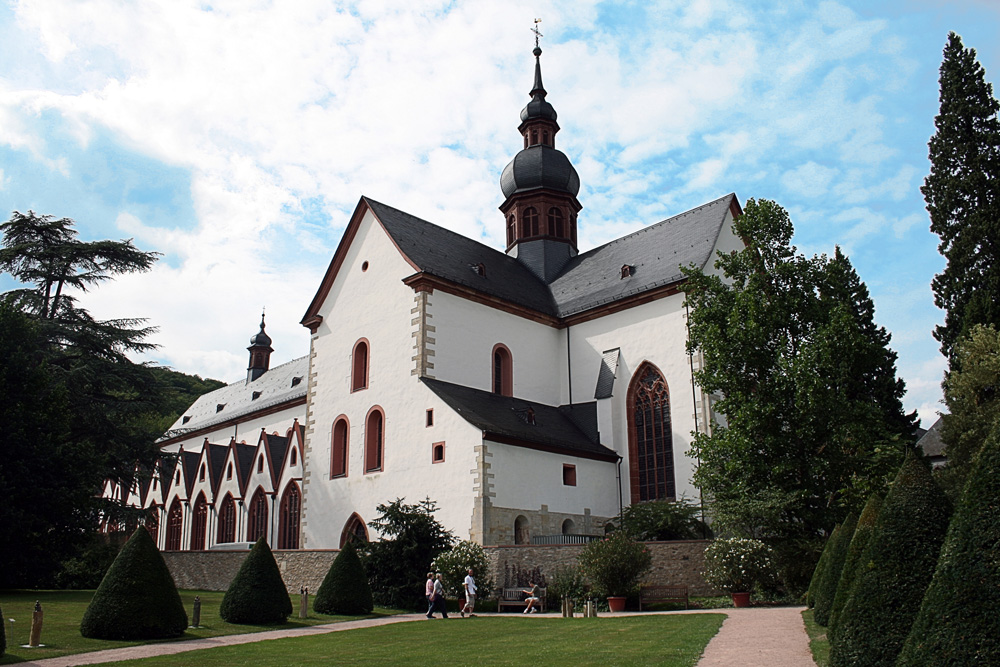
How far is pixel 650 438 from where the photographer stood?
3056cm

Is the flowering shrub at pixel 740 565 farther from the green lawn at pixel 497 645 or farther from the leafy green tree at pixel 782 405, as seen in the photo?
the green lawn at pixel 497 645

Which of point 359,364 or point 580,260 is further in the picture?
point 580,260

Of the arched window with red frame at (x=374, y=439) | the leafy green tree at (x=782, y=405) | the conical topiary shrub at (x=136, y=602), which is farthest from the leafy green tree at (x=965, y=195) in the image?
the conical topiary shrub at (x=136, y=602)

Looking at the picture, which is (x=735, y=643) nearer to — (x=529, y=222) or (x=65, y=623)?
(x=65, y=623)

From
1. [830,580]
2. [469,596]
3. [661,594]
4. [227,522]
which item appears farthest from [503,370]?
[227,522]

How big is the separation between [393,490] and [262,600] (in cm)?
1082

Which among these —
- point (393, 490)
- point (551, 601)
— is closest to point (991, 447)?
point (551, 601)

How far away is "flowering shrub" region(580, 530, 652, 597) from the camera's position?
2138 centimetres

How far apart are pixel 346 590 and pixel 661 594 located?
8.45m

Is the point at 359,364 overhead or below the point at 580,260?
below

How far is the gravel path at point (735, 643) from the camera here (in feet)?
37.0

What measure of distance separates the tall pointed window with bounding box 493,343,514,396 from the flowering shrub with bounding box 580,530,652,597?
466 inches

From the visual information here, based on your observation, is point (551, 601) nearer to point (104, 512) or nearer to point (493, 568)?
point (493, 568)

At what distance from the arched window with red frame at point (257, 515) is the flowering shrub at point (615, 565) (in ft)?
80.7
